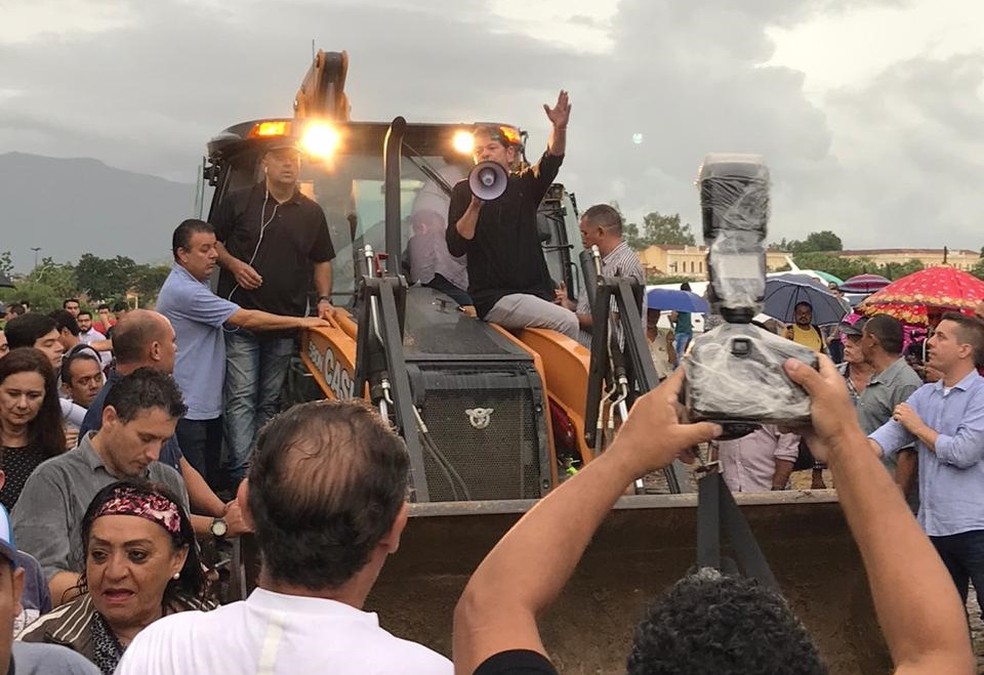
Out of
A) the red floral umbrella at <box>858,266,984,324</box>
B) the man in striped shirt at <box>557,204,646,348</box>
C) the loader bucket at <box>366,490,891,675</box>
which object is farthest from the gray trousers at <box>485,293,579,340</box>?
the red floral umbrella at <box>858,266,984,324</box>

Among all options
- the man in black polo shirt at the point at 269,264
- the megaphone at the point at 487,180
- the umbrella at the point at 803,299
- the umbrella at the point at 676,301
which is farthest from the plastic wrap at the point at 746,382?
the umbrella at the point at 676,301

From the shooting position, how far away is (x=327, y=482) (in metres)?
1.57

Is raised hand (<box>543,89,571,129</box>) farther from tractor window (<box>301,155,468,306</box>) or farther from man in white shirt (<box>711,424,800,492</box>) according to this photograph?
man in white shirt (<box>711,424,800,492</box>)

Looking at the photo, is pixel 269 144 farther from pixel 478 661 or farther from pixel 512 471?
pixel 478 661

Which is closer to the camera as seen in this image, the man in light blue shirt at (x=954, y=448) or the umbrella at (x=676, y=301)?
the man in light blue shirt at (x=954, y=448)

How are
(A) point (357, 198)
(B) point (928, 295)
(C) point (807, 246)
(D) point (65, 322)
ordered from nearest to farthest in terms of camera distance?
(A) point (357, 198)
(D) point (65, 322)
(B) point (928, 295)
(C) point (807, 246)

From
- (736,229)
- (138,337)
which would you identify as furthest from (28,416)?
(736,229)

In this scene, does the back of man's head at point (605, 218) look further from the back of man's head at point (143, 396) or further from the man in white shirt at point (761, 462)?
the back of man's head at point (143, 396)

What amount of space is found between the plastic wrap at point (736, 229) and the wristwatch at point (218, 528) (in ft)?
8.26

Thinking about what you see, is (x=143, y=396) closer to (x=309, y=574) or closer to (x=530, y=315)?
(x=309, y=574)

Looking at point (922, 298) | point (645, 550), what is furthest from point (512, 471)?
point (922, 298)

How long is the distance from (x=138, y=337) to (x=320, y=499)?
3.09m

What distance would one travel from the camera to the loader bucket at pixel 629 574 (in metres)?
3.65

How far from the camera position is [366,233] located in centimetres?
612
